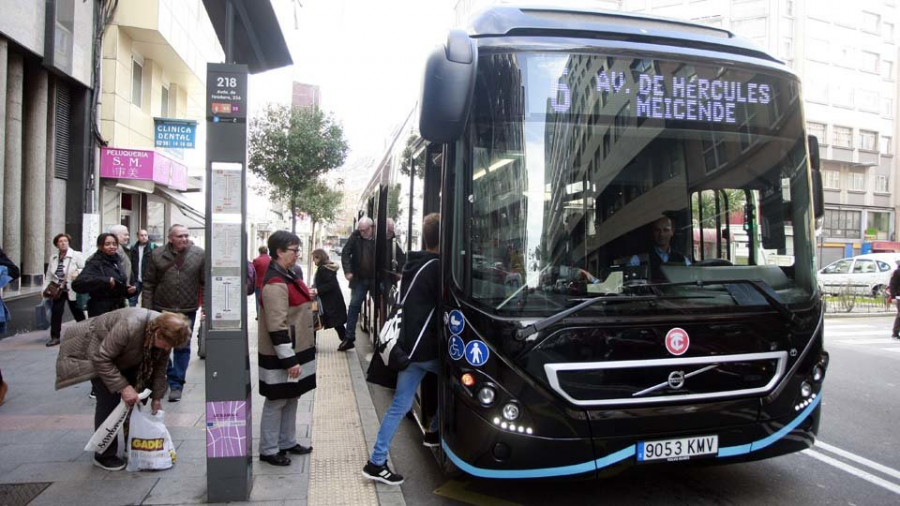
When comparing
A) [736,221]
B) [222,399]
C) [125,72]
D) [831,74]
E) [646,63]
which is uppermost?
[831,74]

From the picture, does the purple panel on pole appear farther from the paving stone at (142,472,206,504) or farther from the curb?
the curb

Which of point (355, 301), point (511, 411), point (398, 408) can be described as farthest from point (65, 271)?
point (511, 411)

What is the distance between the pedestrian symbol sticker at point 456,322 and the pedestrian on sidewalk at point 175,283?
3647 mm

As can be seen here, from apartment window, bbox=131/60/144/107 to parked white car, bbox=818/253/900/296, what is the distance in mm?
25461

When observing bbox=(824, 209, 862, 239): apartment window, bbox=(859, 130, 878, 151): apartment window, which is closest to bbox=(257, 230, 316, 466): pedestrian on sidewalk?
bbox=(824, 209, 862, 239): apartment window

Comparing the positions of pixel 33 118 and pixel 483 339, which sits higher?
pixel 33 118

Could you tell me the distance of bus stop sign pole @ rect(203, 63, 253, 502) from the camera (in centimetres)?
383

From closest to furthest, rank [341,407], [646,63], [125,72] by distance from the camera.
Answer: [646,63]
[341,407]
[125,72]

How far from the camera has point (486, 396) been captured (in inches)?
139

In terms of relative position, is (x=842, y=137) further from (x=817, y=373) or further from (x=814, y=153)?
(x=817, y=373)

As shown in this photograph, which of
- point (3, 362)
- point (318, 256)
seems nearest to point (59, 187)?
point (3, 362)

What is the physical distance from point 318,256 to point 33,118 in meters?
8.00

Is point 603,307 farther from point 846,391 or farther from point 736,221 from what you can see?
point 846,391

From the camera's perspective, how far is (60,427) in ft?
17.8
